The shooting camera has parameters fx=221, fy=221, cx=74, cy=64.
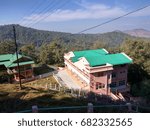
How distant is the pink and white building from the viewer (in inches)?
1432

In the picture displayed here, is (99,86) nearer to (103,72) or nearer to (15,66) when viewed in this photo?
(103,72)

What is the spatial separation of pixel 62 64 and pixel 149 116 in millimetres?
48840

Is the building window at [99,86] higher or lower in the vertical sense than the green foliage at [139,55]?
lower

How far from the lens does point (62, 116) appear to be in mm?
9227

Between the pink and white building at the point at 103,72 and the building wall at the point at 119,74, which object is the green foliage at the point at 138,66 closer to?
the building wall at the point at 119,74

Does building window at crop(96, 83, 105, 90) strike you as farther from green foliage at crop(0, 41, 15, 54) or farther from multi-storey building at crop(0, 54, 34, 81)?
green foliage at crop(0, 41, 15, 54)

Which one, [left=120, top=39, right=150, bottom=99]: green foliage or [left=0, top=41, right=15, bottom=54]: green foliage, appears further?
[left=0, top=41, right=15, bottom=54]: green foliage

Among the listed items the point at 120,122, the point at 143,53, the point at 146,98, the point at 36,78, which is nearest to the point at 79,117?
the point at 120,122

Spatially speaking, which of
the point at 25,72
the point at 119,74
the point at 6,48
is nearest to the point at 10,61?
the point at 25,72

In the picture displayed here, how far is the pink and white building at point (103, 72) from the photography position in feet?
119

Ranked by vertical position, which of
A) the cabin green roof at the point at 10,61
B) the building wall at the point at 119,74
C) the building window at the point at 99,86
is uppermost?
the cabin green roof at the point at 10,61

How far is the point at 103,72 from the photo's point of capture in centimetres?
3700

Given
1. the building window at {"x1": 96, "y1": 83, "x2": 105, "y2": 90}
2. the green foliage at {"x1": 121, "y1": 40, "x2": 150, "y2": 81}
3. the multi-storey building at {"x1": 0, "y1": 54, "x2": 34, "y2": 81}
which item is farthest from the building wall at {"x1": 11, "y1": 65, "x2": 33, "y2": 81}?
the green foliage at {"x1": 121, "y1": 40, "x2": 150, "y2": 81}

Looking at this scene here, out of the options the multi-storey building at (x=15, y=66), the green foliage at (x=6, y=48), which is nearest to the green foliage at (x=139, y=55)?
the multi-storey building at (x=15, y=66)
